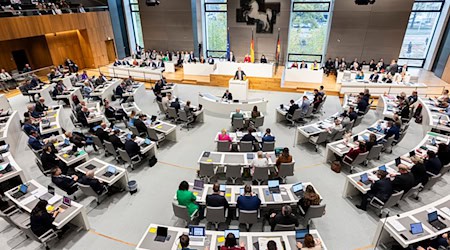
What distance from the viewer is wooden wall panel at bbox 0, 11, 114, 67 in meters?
14.6

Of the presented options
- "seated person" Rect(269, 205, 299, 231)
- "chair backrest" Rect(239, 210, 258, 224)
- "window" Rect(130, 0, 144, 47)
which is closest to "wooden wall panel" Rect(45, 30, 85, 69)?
"window" Rect(130, 0, 144, 47)

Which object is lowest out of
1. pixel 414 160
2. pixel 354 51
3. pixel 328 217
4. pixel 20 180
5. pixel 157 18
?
pixel 328 217

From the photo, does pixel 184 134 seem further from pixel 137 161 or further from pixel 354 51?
pixel 354 51

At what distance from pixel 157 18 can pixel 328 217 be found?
20.9 metres

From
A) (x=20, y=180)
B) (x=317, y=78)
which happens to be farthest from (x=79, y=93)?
(x=317, y=78)

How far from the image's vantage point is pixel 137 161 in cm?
786

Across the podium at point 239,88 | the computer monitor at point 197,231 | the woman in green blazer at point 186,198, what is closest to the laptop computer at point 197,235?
the computer monitor at point 197,231

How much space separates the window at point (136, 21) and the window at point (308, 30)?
13.3 metres

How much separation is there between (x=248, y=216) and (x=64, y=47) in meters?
20.4

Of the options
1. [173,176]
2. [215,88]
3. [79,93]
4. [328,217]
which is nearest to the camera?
[328,217]

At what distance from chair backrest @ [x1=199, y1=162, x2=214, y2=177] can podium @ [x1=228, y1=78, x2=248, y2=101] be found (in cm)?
704

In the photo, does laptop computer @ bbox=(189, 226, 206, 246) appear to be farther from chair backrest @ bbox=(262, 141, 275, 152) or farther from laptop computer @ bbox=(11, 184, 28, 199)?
laptop computer @ bbox=(11, 184, 28, 199)

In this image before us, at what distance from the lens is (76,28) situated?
18.5m

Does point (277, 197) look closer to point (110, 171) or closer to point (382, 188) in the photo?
point (382, 188)
